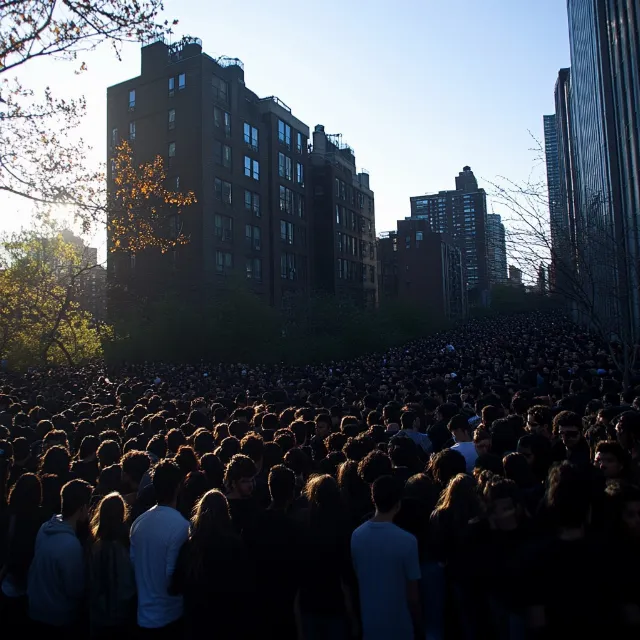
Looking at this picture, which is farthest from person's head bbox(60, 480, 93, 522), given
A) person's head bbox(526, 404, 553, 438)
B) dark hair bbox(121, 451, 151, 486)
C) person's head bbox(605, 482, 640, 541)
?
person's head bbox(526, 404, 553, 438)

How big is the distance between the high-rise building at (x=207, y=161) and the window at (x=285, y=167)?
0.28 metres

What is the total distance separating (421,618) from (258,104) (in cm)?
4956

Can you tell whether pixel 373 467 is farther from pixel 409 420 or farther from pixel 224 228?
pixel 224 228

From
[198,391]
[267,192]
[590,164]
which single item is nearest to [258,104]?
[267,192]

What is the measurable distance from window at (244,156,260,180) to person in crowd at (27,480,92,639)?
44245 mm

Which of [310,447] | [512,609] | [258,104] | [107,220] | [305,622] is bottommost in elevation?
[305,622]

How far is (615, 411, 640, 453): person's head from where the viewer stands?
521cm

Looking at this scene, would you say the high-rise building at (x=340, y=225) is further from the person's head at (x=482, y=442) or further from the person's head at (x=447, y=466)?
the person's head at (x=447, y=466)

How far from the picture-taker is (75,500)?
4262 millimetres

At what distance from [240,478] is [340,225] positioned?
57443mm

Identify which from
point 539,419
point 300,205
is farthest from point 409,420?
point 300,205

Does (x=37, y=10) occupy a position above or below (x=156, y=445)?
above

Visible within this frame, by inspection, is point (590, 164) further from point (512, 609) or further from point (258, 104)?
point (512, 609)

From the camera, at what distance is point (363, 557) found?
3645 millimetres
